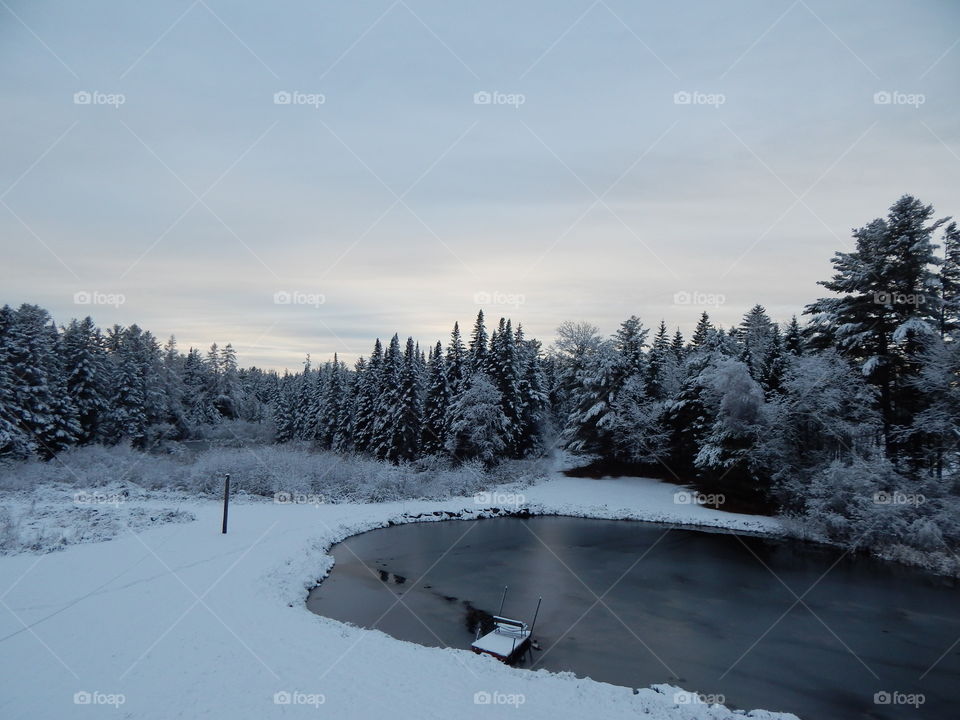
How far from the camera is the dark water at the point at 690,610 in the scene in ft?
43.5

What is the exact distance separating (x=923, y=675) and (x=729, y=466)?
73.7 ft

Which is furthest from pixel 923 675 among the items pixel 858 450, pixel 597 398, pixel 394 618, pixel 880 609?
pixel 597 398

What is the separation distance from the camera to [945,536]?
24891 mm

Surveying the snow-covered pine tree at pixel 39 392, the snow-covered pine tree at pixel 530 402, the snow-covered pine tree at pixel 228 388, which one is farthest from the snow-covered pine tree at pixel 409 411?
the snow-covered pine tree at pixel 228 388
